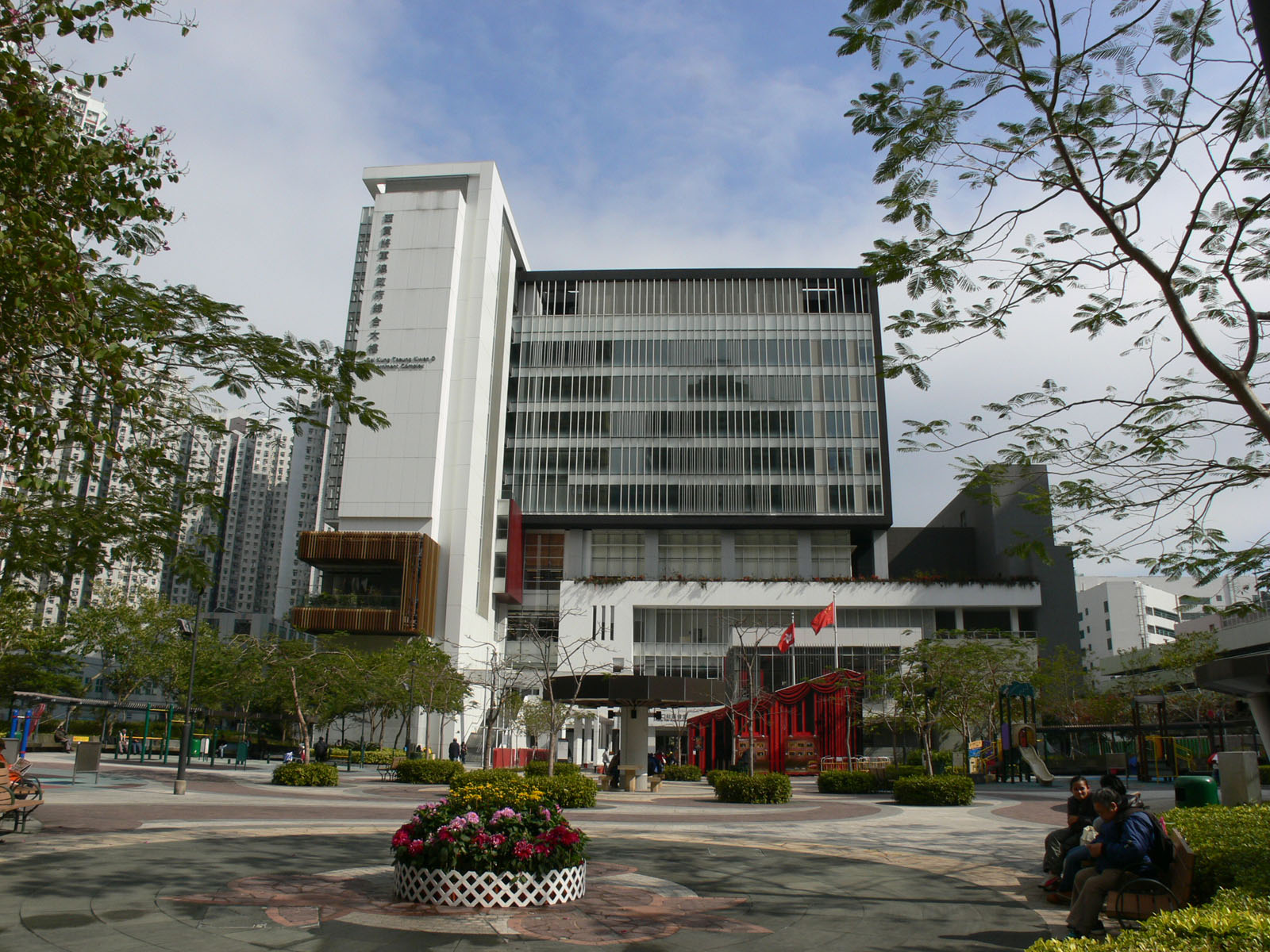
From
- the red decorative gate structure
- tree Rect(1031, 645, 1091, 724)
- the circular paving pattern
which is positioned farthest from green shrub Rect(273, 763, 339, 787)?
tree Rect(1031, 645, 1091, 724)

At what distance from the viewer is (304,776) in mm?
30578

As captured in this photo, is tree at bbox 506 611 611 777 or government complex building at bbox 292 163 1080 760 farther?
government complex building at bbox 292 163 1080 760

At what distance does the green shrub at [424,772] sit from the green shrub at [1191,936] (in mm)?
32013

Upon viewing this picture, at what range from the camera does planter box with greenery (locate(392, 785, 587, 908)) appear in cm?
988

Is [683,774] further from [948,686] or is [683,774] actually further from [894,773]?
[948,686]

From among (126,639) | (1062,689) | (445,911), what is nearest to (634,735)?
(445,911)

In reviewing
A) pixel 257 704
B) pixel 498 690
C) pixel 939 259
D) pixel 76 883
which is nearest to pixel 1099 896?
pixel 939 259

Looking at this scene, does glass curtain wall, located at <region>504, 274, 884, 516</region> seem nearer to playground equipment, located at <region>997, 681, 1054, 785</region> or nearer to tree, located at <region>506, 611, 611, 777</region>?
tree, located at <region>506, 611, 611, 777</region>

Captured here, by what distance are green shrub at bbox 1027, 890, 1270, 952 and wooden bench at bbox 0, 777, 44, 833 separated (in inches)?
544

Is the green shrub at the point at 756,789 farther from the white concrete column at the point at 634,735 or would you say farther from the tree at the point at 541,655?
the tree at the point at 541,655

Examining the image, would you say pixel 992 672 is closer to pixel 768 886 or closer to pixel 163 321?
pixel 768 886

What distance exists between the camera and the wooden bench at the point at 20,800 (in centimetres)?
1293

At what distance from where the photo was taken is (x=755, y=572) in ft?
256

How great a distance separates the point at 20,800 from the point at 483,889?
9453 mm
